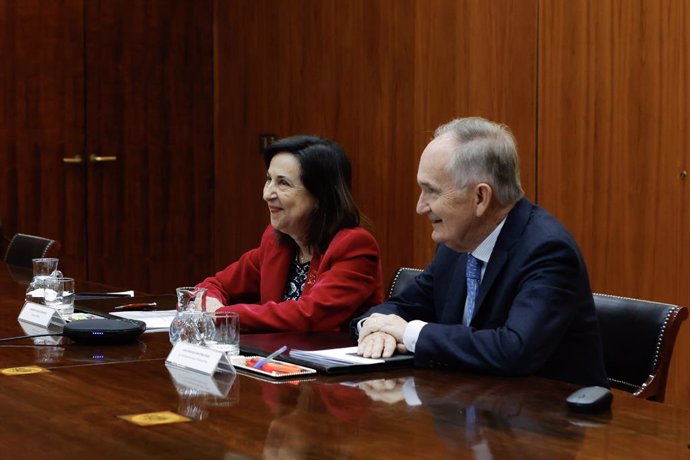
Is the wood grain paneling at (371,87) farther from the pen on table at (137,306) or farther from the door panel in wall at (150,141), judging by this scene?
the pen on table at (137,306)

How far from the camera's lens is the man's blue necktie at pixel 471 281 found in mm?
2686

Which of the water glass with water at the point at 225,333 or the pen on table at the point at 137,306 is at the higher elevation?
the water glass with water at the point at 225,333

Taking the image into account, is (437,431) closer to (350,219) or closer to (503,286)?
(503,286)

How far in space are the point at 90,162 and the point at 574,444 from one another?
6104 millimetres

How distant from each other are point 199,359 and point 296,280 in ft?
4.05

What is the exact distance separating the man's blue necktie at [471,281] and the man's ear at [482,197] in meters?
0.14

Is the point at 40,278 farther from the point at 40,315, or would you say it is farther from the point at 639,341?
the point at 639,341

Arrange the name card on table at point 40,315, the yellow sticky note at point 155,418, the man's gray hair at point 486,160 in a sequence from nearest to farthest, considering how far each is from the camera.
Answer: the yellow sticky note at point 155,418
the man's gray hair at point 486,160
the name card on table at point 40,315

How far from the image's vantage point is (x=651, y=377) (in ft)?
8.62

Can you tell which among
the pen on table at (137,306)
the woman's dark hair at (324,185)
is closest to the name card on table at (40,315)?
the pen on table at (137,306)

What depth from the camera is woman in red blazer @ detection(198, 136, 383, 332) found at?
3236 millimetres

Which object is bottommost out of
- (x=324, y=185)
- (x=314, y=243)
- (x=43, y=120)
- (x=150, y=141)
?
(x=314, y=243)

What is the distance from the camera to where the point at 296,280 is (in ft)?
11.5

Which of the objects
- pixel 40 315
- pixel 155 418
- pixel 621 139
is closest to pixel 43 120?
pixel 621 139
